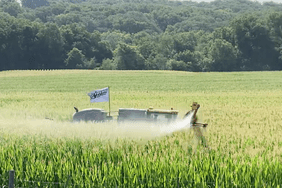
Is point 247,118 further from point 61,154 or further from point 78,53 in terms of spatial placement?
point 78,53

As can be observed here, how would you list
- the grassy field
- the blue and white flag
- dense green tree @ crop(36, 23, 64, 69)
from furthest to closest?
dense green tree @ crop(36, 23, 64, 69)
the blue and white flag
the grassy field

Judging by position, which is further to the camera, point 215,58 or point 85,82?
point 215,58

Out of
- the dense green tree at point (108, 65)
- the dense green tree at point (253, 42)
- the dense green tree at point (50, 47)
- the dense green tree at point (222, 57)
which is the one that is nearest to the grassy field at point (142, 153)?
the dense green tree at point (108, 65)

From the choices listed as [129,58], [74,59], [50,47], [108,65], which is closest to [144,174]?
[74,59]

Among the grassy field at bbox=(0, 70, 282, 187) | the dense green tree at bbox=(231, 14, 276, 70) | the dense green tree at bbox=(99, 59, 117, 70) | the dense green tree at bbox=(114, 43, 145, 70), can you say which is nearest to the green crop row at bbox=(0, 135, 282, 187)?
the grassy field at bbox=(0, 70, 282, 187)

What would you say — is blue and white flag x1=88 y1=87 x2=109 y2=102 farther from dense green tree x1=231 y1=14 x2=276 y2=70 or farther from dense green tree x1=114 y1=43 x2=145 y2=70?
dense green tree x1=231 y1=14 x2=276 y2=70

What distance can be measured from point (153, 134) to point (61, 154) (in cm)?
498

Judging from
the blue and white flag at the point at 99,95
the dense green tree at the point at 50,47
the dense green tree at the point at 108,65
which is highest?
the dense green tree at the point at 50,47

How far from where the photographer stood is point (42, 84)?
59.2 metres

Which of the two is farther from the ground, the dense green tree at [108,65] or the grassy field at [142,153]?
the dense green tree at [108,65]

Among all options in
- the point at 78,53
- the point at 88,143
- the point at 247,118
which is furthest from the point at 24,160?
the point at 78,53

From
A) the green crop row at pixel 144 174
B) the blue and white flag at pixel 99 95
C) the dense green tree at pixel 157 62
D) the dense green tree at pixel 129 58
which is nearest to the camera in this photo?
the green crop row at pixel 144 174

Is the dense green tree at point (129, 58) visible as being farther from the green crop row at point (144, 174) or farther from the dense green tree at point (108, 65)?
the green crop row at point (144, 174)

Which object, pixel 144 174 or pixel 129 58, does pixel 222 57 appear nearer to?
pixel 129 58
